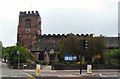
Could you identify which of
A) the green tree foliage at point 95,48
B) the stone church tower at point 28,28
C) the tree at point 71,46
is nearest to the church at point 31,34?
the stone church tower at point 28,28

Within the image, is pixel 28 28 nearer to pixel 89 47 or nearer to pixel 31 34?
pixel 31 34

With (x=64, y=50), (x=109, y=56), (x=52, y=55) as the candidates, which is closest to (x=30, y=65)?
(x=64, y=50)

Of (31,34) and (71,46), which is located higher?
(31,34)

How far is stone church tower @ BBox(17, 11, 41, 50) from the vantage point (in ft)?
418

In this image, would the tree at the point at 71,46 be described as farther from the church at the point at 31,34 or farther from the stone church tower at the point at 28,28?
the stone church tower at the point at 28,28

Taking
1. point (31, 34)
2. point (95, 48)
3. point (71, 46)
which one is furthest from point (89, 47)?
point (31, 34)

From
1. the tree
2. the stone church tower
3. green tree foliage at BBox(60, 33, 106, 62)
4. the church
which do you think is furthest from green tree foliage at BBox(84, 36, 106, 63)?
the stone church tower

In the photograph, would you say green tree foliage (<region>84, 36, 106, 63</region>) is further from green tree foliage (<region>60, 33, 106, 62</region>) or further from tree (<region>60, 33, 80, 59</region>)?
tree (<region>60, 33, 80, 59</region>)

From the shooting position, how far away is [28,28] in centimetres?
12862

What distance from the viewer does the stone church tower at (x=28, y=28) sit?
12750 cm

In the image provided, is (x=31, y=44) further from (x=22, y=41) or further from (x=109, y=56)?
(x=109, y=56)

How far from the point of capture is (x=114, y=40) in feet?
392

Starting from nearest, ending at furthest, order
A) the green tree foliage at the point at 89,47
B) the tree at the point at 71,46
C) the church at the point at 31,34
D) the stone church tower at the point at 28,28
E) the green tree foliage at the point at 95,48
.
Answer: the green tree foliage at the point at 95,48 < the green tree foliage at the point at 89,47 < the tree at the point at 71,46 < the church at the point at 31,34 < the stone church tower at the point at 28,28

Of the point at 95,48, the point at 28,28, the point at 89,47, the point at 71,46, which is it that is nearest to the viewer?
the point at 89,47
